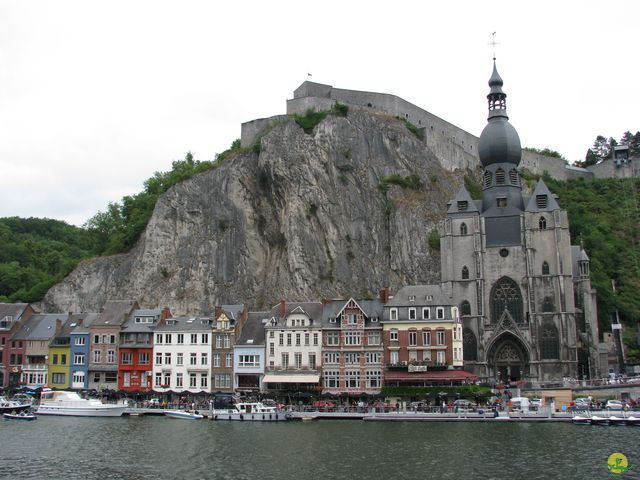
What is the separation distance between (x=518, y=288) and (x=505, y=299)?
5.76 feet

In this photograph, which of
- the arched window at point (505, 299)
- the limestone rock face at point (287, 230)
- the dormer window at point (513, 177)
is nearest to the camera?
the arched window at point (505, 299)

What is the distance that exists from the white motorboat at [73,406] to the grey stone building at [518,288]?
3495 centimetres

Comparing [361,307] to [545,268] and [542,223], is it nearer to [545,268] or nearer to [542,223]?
[545,268]

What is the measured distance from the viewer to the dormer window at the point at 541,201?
78.6 m

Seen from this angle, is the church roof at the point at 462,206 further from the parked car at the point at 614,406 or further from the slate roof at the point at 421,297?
the parked car at the point at 614,406

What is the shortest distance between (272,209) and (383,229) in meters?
14.2

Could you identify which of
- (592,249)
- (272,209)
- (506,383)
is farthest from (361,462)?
(592,249)

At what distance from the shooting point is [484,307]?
7700 centimetres

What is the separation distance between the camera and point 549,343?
74625 mm

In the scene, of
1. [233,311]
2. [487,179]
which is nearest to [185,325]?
[233,311]

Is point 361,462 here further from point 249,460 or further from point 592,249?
point 592,249

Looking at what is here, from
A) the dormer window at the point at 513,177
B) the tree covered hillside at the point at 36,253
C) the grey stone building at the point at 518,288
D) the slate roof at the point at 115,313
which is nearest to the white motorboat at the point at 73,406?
the slate roof at the point at 115,313

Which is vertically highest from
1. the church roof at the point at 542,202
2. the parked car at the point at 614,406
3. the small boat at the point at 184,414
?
the church roof at the point at 542,202

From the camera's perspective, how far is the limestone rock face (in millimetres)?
85500
